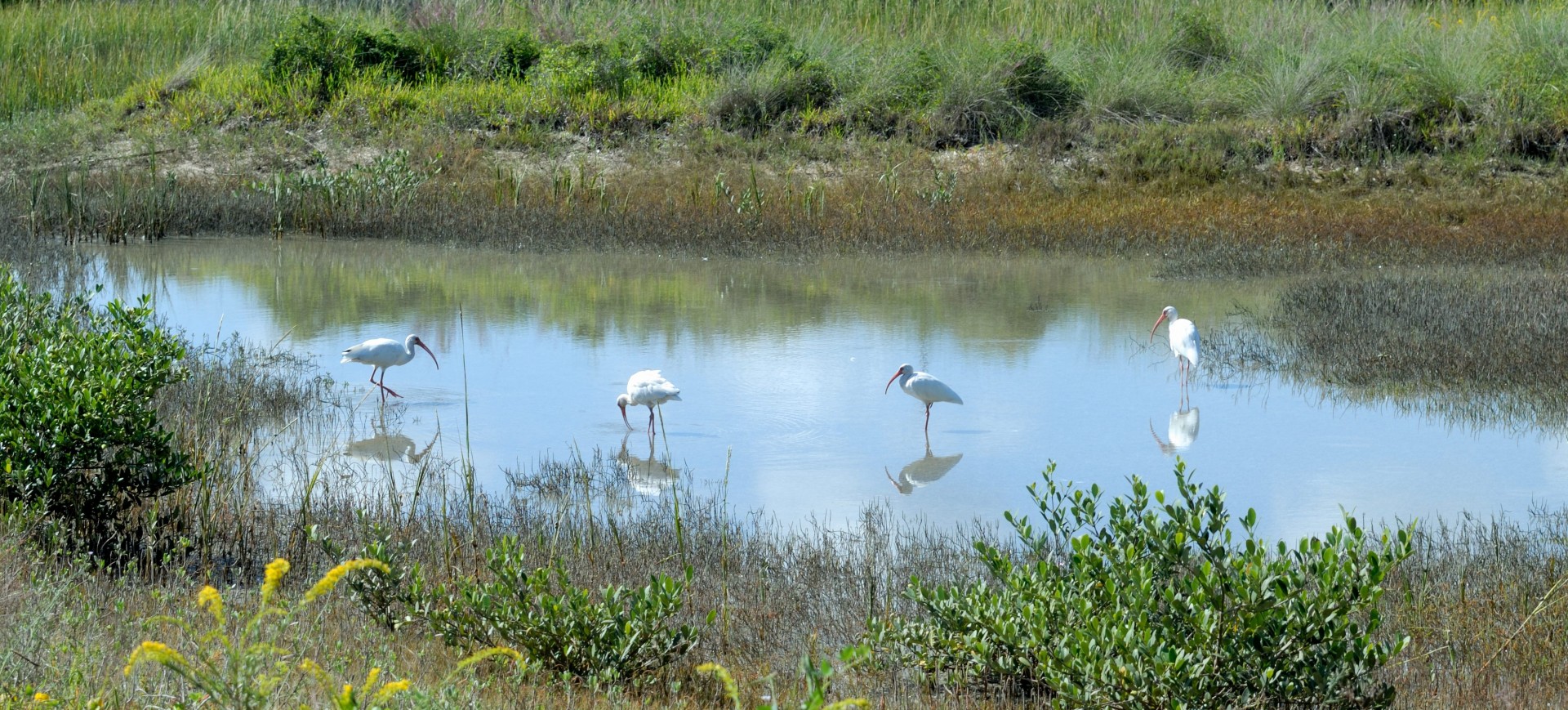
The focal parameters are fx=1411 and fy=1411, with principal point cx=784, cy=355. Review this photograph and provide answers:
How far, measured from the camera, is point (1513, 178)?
1767 cm

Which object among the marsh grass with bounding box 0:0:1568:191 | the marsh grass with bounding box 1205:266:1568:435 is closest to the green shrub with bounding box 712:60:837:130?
the marsh grass with bounding box 0:0:1568:191

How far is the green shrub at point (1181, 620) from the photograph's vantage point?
11.3 ft

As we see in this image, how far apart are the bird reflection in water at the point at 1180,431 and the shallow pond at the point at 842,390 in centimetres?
2

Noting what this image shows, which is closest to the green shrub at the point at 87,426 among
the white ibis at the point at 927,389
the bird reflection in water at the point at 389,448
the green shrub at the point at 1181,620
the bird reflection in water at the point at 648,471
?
the bird reflection in water at the point at 389,448

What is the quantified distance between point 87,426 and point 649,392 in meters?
2.94

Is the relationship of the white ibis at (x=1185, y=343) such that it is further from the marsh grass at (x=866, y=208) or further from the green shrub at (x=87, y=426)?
the green shrub at (x=87, y=426)

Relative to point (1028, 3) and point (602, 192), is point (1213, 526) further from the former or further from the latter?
point (1028, 3)

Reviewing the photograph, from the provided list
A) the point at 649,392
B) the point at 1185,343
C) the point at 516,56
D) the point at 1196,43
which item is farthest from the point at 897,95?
the point at 649,392

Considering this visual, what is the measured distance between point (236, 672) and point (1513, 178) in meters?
18.4

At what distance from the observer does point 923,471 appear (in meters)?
6.81

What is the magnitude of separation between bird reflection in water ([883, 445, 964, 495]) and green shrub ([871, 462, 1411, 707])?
2.60 meters

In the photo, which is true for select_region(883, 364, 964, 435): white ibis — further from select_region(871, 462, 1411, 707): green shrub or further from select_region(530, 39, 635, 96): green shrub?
select_region(530, 39, 635, 96): green shrub

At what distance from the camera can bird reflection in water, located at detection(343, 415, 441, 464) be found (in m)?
6.95

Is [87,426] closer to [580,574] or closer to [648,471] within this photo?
[580,574]
